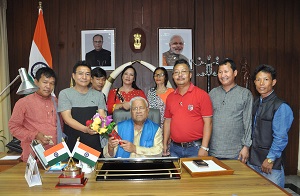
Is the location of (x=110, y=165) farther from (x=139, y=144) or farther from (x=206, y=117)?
(x=206, y=117)

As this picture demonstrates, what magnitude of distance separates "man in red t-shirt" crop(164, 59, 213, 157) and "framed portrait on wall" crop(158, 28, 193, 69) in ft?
6.38

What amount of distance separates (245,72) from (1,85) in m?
3.83

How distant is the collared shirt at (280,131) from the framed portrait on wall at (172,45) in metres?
2.50

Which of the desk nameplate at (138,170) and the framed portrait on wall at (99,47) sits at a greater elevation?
Result: the framed portrait on wall at (99,47)

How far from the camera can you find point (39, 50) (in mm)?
4145

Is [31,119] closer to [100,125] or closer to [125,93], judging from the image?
[100,125]

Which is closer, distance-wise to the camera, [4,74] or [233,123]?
[233,123]

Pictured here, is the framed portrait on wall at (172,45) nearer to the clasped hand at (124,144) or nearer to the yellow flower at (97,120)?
the clasped hand at (124,144)

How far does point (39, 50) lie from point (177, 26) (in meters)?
2.19

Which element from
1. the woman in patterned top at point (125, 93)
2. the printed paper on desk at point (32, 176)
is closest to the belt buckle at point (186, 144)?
the woman in patterned top at point (125, 93)

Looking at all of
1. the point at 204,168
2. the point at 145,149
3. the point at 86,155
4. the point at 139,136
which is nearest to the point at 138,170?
the point at 86,155

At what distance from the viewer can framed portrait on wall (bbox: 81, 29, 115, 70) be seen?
14.9 feet

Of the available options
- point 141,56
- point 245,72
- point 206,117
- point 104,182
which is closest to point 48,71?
point 104,182

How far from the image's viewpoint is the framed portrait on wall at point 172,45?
4.57 meters
